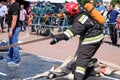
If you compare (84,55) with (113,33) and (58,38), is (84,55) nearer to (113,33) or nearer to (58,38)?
(58,38)

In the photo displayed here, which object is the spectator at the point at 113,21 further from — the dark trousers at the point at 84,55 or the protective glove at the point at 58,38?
the protective glove at the point at 58,38

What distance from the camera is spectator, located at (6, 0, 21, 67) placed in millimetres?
9273

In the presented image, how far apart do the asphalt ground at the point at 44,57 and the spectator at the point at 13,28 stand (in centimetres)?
21

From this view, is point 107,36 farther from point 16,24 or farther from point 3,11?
point 16,24

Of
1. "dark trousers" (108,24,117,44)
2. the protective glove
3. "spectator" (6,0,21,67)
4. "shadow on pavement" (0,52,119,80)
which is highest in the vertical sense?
the protective glove

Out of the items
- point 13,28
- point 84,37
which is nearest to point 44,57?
point 13,28

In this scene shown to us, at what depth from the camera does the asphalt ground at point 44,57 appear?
888 centimetres

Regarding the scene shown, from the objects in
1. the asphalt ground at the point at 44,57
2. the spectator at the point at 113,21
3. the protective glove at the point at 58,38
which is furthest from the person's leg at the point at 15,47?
the spectator at the point at 113,21

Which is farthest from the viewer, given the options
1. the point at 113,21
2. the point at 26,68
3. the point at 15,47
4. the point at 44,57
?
the point at 113,21

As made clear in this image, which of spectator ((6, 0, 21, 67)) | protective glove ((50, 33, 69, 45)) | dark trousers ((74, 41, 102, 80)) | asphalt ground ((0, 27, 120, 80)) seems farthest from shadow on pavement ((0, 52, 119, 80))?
protective glove ((50, 33, 69, 45))

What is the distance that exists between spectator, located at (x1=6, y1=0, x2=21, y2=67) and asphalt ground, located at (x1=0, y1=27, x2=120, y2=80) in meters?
0.21

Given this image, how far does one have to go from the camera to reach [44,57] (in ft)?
37.9

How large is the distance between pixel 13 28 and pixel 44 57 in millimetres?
2486

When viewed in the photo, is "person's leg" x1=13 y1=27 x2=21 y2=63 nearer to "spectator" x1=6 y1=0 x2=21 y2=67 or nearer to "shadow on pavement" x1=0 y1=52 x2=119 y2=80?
"spectator" x1=6 y1=0 x2=21 y2=67
